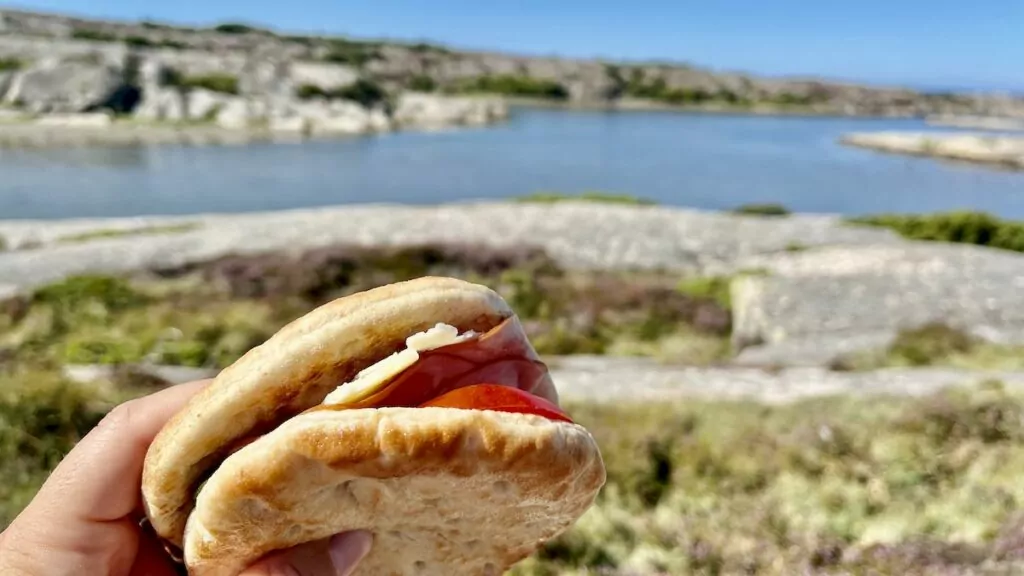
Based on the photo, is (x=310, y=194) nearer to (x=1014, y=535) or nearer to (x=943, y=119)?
(x=1014, y=535)

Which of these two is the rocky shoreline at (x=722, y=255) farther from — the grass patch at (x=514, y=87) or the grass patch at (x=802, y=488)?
the grass patch at (x=514, y=87)

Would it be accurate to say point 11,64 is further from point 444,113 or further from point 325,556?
point 325,556

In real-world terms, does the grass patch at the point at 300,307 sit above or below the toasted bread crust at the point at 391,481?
below

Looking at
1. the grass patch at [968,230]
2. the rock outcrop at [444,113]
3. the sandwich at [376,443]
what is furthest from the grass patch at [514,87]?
the sandwich at [376,443]

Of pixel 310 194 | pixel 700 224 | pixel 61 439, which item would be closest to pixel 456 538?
pixel 61 439

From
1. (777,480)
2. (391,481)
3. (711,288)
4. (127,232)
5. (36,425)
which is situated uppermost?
(391,481)

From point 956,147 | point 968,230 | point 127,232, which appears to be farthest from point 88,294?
point 956,147
